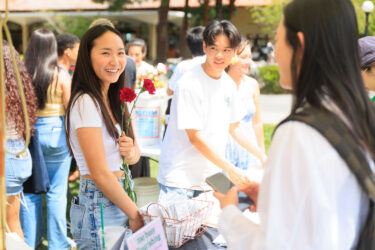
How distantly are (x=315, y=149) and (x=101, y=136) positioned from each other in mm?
957

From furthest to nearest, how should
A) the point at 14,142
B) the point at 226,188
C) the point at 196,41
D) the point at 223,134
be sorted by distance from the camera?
the point at 196,41 < the point at 14,142 < the point at 223,134 < the point at 226,188

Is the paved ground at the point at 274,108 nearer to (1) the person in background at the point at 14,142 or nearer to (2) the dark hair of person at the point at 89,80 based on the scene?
(1) the person in background at the point at 14,142

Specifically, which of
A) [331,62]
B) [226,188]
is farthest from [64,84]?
[331,62]

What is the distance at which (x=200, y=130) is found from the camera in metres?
2.16

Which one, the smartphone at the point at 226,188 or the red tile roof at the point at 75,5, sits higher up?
the red tile roof at the point at 75,5

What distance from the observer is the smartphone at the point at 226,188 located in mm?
1102

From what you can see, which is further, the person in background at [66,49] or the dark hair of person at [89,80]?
the person in background at [66,49]

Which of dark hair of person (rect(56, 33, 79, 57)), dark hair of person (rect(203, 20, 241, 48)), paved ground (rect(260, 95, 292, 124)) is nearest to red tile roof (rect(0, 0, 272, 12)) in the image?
paved ground (rect(260, 95, 292, 124))

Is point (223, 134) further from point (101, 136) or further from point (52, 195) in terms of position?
point (52, 195)

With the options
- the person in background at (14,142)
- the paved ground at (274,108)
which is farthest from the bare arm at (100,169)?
the paved ground at (274,108)

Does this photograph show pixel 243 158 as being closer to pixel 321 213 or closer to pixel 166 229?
pixel 166 229

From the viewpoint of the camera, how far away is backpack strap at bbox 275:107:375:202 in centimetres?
85

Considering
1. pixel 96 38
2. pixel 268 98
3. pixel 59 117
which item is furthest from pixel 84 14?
pixel 96 38

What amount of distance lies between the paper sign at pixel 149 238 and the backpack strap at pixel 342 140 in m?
0.63
